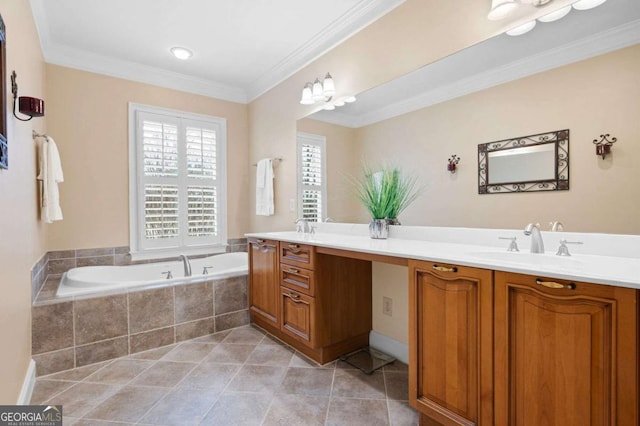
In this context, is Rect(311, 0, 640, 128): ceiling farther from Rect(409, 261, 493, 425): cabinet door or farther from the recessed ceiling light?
the recessed ceiling light

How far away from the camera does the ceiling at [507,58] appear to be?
4.26 feet

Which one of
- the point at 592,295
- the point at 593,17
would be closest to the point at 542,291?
the point at 592,295

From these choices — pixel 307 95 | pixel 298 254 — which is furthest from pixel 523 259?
pixel 307 95

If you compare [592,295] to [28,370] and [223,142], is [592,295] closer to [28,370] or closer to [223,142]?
[28,370]

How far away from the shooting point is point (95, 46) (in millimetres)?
2877

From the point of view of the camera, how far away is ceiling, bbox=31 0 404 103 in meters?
2.31

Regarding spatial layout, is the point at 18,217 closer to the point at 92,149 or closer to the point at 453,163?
the point at 92,149

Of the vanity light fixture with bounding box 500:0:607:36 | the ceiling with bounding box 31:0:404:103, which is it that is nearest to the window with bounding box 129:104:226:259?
the ceiling with bounding box 31:0:404:103

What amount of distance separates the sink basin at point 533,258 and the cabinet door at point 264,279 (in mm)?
1554

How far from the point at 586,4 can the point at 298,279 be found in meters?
2.14

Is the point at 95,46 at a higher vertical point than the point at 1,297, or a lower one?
higher

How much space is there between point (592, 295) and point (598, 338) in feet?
0.43

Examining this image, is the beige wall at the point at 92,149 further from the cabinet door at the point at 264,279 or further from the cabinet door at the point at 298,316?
the cabinet door at the point at 298,316

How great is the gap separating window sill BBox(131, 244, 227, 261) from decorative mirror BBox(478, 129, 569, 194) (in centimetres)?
301
